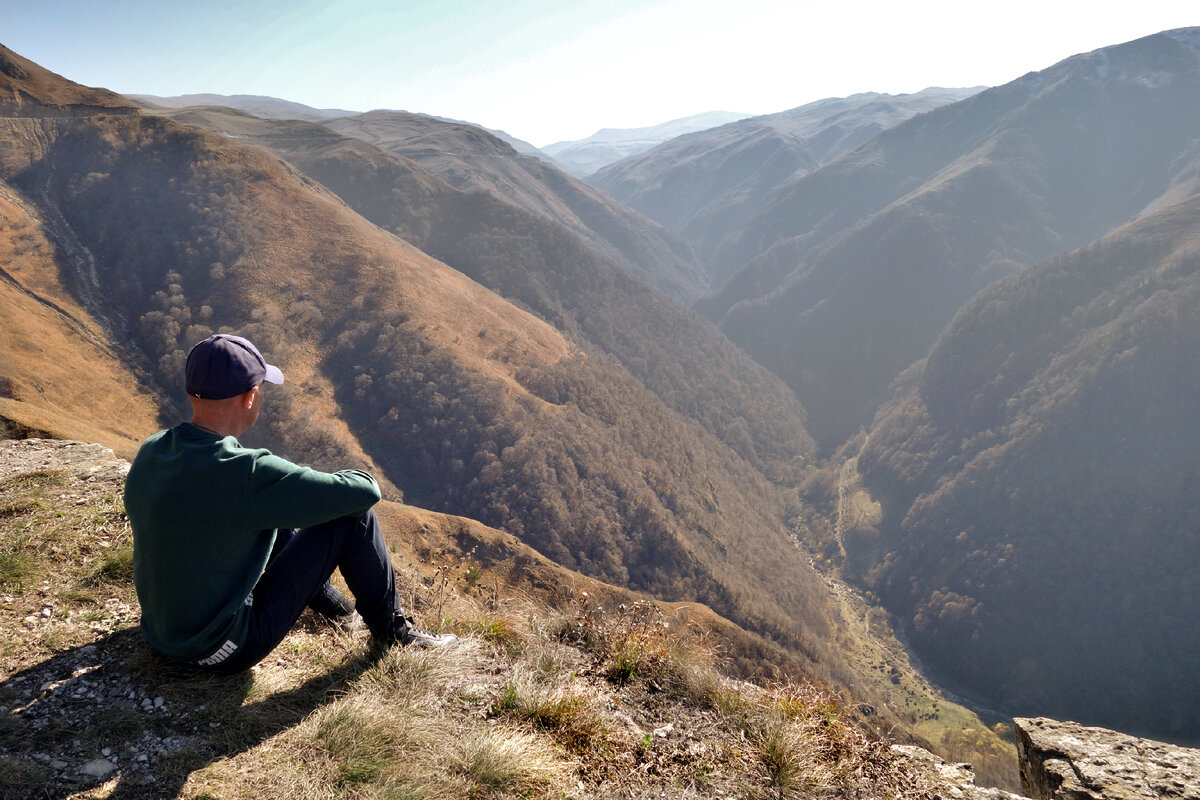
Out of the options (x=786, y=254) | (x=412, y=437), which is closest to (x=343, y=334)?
(x=412, y=437)

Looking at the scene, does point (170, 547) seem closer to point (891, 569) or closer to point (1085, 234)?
point (891, 569)

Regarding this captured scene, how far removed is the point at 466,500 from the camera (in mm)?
37031

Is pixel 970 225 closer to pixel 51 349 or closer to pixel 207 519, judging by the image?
pixel 51 349

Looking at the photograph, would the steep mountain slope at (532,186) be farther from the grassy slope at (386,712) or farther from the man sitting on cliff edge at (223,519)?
the man sitting on cliff edge at (223,519)

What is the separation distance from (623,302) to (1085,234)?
362 feet

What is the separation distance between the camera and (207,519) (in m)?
2.99

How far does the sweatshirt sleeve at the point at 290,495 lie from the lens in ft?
9.96

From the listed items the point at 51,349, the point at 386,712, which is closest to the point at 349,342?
the point at 51,349

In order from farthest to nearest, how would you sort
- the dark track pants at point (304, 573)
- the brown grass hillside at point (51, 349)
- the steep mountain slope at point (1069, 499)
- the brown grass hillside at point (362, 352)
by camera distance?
the steep mountain slope at point (1069, 499) → the brown grass hillside at point (362, 352) → the brown grass hillside at point (51, 349) → the dark track pants at point (304, 573)

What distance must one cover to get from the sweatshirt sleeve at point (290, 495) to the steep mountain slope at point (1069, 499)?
69.8 m

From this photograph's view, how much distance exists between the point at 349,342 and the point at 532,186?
11455 cm

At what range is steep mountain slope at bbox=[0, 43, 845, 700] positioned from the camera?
36312 millimetres

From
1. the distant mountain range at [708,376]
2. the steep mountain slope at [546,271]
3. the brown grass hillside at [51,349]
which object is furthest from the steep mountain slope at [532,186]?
the brown grass hillside at [51,349]

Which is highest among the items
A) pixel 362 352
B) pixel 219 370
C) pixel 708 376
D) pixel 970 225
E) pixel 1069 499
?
pixel 970 225
